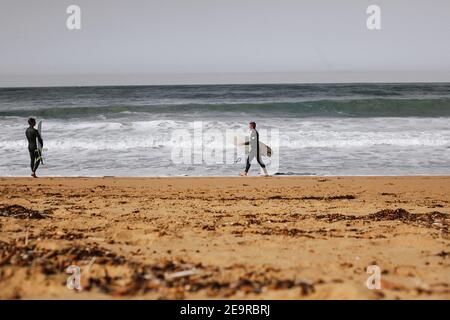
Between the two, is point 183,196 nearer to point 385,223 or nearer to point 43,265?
point 385,223

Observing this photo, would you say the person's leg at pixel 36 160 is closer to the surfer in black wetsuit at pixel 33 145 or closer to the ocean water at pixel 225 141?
the surfer in black wetsuit at pixel 33 145

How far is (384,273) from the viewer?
3572 millimetres

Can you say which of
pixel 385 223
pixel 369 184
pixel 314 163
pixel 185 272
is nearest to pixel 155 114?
pixel 314 163

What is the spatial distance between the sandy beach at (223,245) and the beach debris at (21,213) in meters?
0.01

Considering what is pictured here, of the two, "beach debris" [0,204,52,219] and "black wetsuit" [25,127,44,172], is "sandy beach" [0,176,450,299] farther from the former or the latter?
"black wetsuit" [25,127,44,172]

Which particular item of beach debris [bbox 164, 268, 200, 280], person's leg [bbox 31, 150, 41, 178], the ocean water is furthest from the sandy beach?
the ocean water

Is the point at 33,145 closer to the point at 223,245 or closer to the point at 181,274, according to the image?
the point at 223,245

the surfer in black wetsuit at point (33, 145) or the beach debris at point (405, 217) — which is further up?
the surfer in black wetsuit at point (33, 145)

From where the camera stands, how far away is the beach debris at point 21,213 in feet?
18.3

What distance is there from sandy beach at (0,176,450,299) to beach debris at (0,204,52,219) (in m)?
0.01

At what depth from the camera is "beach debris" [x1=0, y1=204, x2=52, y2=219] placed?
5.59m

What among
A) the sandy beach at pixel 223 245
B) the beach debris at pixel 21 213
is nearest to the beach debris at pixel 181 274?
the sandy beach at pixel 223 245

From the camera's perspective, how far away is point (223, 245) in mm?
4480

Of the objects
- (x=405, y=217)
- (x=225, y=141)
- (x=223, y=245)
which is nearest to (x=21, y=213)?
(x=223, y=245)
